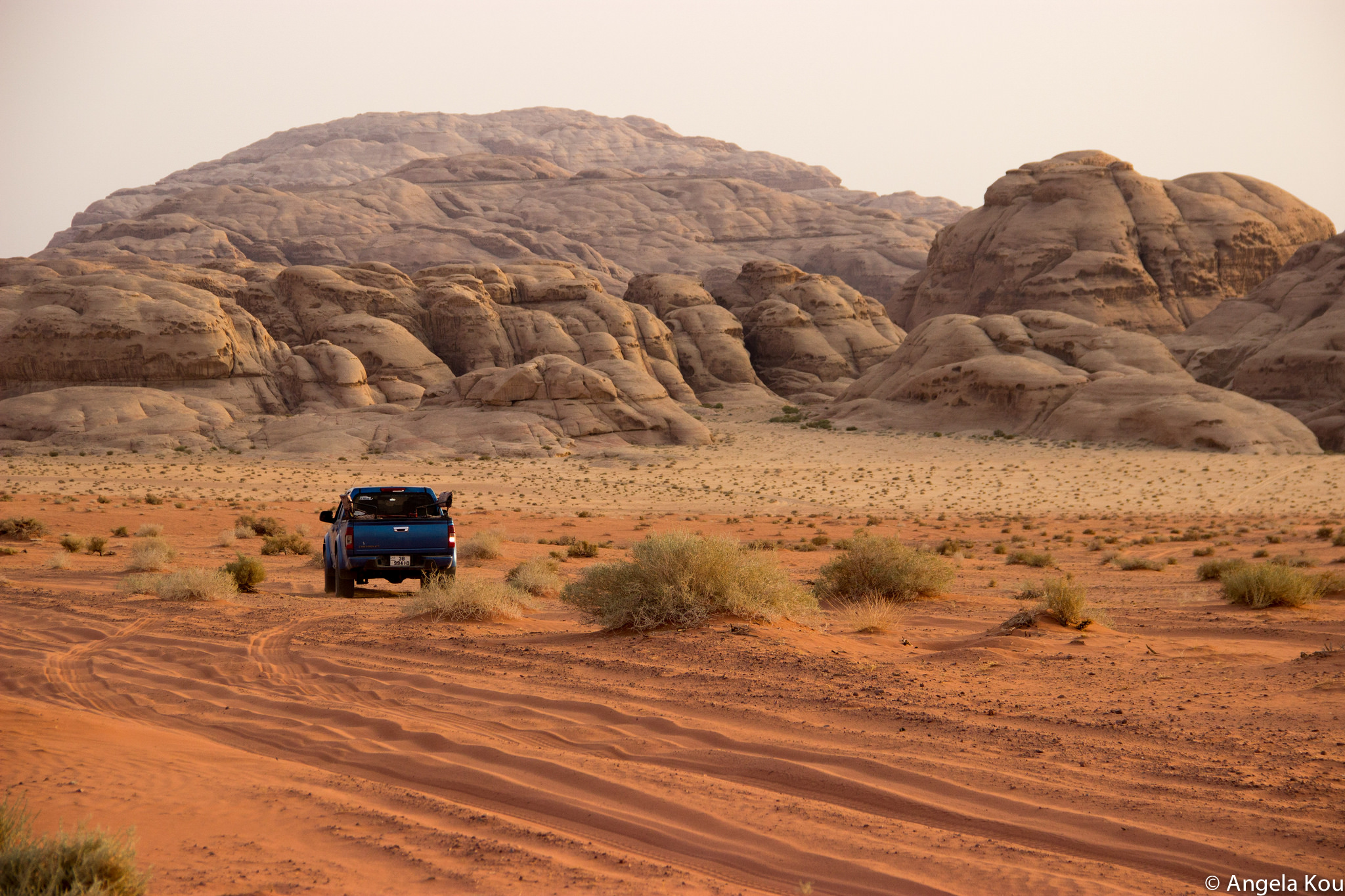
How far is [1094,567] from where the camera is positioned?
20.5 m

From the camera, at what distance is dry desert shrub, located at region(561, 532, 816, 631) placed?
36.0 feet

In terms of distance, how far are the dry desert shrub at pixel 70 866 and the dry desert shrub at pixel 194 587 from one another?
1040cm

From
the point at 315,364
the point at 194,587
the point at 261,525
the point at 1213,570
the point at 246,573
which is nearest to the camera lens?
the point at 194,587

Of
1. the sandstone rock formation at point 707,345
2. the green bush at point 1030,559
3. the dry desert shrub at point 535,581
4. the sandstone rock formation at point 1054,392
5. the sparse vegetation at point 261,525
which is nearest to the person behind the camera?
the dry desert shrub at point 535,581

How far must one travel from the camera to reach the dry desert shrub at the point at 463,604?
41.0 ft

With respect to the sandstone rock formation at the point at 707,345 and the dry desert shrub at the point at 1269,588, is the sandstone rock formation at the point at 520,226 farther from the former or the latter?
the dry desert shrub at the point at 1269,588

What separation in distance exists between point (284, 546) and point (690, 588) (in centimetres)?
1575

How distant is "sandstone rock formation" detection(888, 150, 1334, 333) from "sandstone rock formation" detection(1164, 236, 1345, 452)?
659 centimetres

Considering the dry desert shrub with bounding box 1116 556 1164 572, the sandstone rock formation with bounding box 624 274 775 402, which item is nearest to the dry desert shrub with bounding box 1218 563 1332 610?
the dry desert shrub with bounding box 1116 556 1164 572

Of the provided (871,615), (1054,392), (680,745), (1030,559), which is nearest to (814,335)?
(1054,392)

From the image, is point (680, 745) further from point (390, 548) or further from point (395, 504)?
point (395, 504)

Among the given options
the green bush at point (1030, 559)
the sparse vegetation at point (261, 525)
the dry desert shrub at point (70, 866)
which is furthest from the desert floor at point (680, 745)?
the sparse vegetation at point (261, 525)

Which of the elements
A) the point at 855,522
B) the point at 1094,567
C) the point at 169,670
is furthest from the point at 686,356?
the point at 169,670

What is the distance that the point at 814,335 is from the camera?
271 ft
